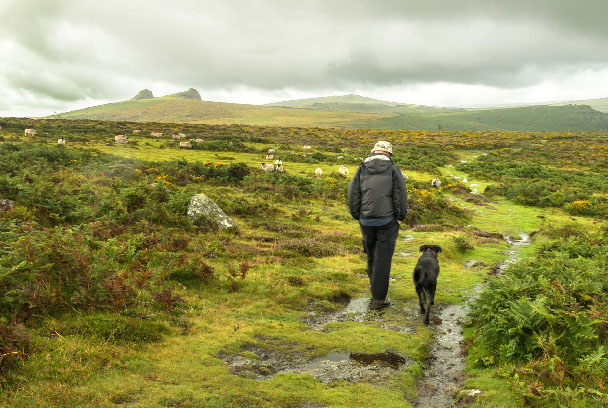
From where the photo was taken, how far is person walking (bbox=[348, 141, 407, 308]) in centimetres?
880

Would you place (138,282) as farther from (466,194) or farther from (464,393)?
(466,194)

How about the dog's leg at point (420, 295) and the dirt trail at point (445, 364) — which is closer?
the dirt trail at point (445, 364)

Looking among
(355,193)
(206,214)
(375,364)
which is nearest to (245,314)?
(375,364)

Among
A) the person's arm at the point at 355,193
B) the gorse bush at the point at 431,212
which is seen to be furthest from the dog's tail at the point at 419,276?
the gorse bush at the point at 431,212

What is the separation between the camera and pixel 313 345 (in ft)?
24.0

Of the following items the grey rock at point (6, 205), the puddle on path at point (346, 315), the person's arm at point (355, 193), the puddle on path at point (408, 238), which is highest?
the person's arm at point (355, 193)

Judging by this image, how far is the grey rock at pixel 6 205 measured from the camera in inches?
480

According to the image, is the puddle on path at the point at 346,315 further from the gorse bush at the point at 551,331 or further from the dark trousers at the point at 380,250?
the gorse bush at the point at 551,331

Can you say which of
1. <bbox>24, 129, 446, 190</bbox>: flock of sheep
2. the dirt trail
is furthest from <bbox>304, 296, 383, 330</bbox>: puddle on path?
<bbox>24, 129, 446, 190</bbox>: flock of sheep

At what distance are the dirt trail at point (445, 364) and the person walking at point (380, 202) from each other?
1.92 m

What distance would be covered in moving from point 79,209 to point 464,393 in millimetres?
13295

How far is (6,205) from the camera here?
12.4 metres

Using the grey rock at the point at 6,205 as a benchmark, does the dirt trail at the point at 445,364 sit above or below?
below

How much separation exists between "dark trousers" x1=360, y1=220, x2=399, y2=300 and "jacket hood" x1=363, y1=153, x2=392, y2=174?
1340mm
